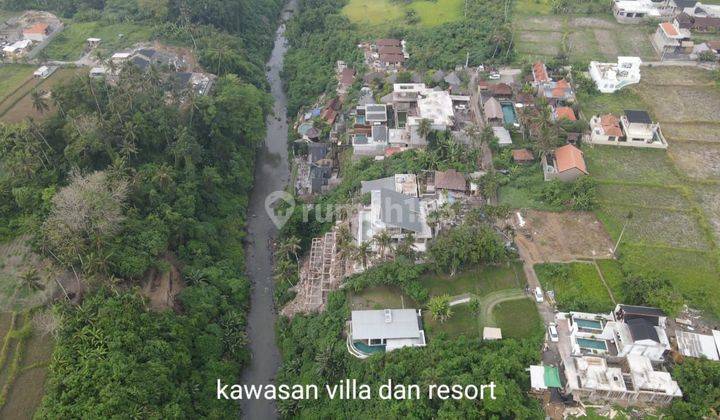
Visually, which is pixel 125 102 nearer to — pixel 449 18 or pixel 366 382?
pixel 366 382

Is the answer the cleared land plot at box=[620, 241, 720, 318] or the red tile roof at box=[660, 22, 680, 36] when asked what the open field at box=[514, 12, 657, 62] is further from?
the cleared land plot at box=[620, 241, 720, 318]

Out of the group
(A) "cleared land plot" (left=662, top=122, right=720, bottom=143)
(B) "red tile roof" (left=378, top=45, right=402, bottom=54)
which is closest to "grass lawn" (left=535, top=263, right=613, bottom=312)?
(A) "cleared land plot" (left=662, top=122, right=720, bottom=143)

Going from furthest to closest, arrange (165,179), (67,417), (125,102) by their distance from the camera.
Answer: (125,102)
(165,179)
(67,417)

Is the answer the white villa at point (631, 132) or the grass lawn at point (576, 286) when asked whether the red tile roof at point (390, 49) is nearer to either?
the white villa at point (631, 132)

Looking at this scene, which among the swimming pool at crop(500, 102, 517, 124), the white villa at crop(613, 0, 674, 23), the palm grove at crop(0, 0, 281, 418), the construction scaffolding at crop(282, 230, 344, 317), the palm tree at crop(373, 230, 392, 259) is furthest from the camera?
the white villa at crop(613, 0, 674, 23)

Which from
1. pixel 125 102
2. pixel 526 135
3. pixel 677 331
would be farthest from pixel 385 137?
pixel 677 331

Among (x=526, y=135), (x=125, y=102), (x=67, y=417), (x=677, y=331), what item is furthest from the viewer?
(x=526, y=135)
